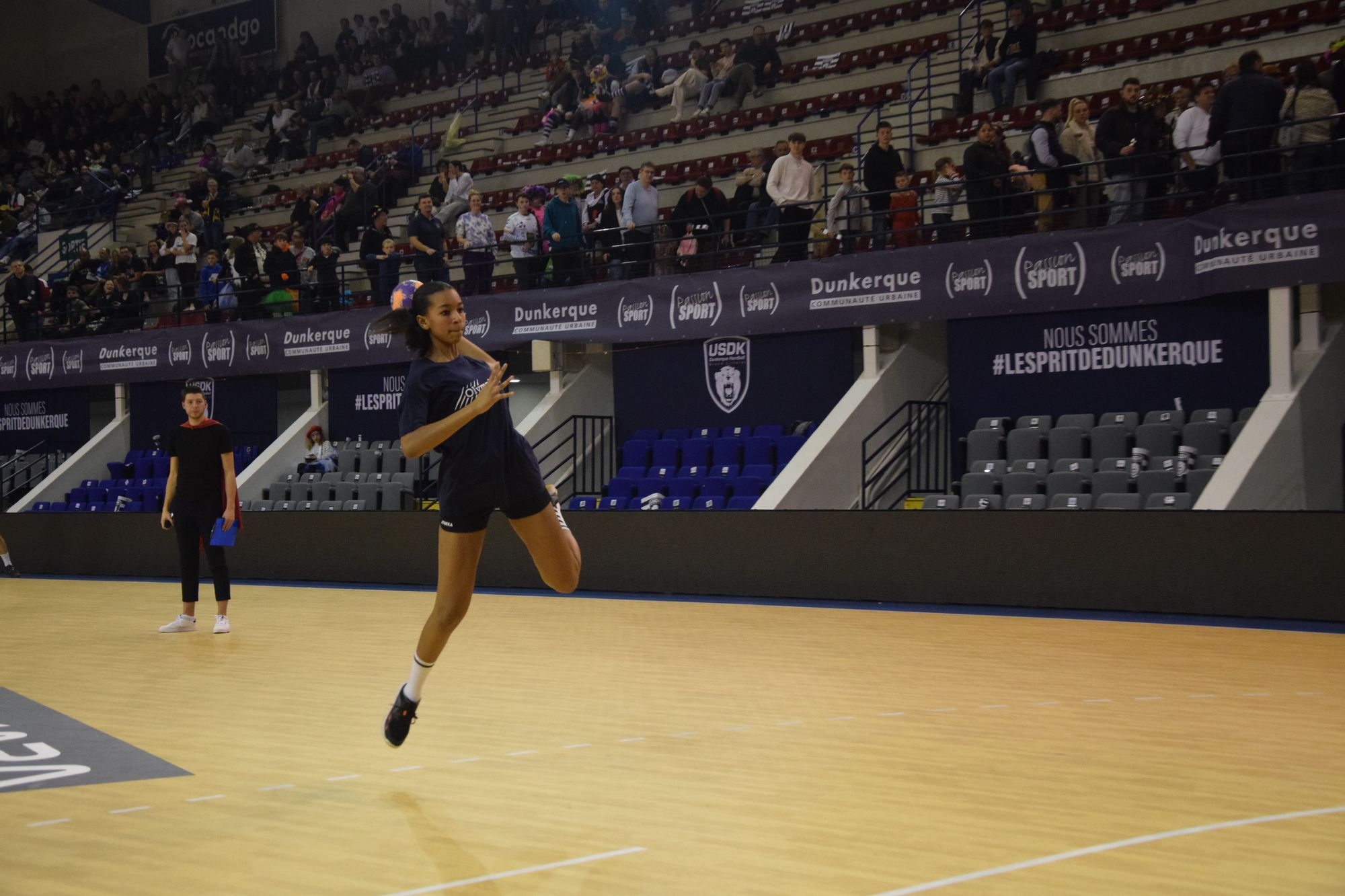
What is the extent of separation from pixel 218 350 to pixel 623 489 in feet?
28.9

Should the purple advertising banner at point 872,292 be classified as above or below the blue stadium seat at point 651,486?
above

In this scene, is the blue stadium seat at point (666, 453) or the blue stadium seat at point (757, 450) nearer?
the blue stadium seat at point (757, 450)

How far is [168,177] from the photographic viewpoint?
31562mm

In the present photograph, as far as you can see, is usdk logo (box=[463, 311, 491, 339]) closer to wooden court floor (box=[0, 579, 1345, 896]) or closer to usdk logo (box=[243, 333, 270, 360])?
usdk logo (box=[243, 333, 270, 360])

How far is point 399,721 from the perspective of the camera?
18.6 feet

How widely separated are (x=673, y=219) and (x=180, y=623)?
8676 mm

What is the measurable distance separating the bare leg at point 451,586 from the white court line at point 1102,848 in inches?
96.0

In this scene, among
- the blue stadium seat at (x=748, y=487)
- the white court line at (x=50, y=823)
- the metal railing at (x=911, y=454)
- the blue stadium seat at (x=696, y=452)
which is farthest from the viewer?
the blue stadium seat at (x=696, y=452)

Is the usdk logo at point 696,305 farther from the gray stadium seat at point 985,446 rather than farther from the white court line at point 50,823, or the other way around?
the white court line at point 50,823

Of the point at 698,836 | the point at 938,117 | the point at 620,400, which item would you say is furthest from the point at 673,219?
the point at 698,836

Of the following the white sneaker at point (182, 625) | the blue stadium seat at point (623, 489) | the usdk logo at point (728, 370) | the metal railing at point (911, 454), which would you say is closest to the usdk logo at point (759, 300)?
the usdk logo at point (728, 370)

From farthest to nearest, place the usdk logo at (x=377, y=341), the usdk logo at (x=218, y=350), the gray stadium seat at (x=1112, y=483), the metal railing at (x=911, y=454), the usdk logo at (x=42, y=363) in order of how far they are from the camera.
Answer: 1. the usdk logo at (x=42, y=363)
2. the usdk logo at (x=218, y=350)
3. the usdk logo at (x=377, y=341)
4. the metal railing at (x=911, y=454)
5. the gray stadium seat at (x=1112, y=483)

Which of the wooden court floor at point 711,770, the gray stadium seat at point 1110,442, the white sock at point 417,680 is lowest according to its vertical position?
the wooden court floor at point 711,770

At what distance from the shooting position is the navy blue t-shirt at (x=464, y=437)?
5.57 meters
